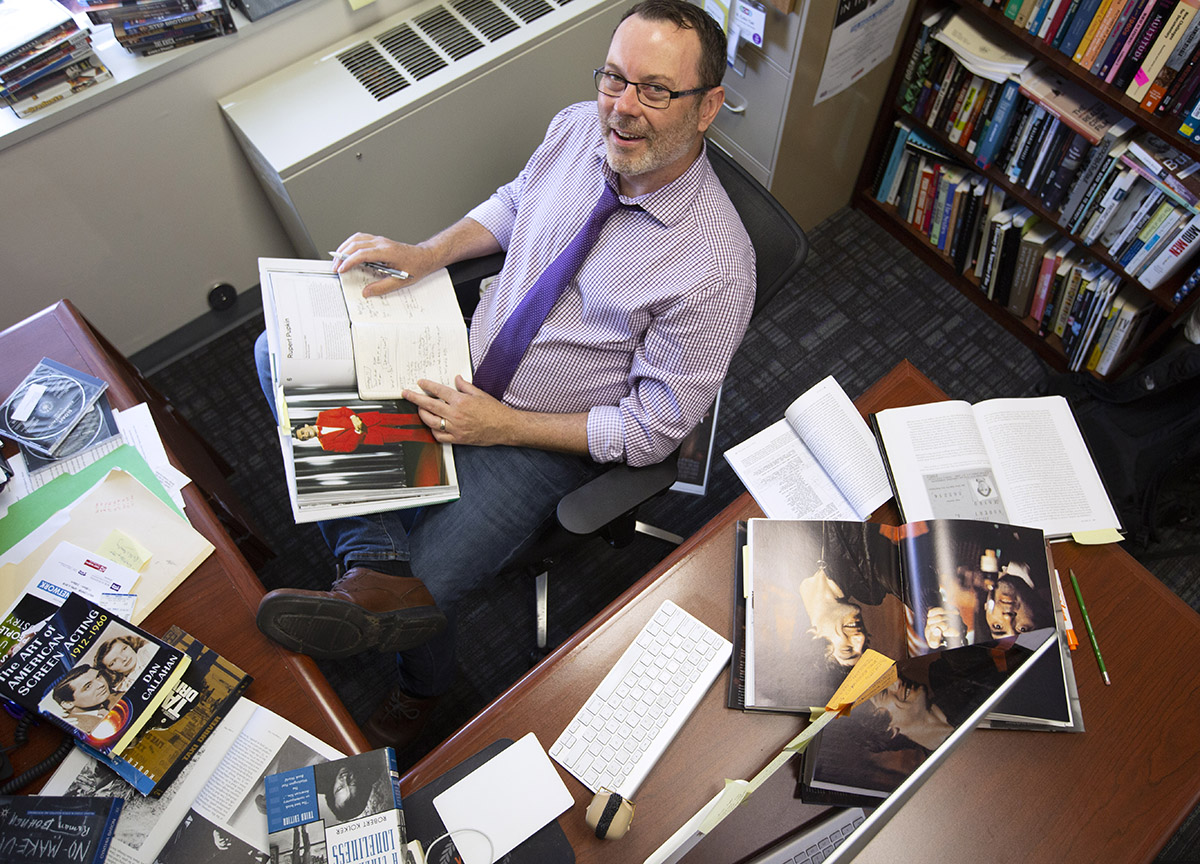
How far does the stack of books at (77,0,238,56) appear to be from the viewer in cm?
169

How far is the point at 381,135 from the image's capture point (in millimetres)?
1920

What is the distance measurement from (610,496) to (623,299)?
0.38 metres

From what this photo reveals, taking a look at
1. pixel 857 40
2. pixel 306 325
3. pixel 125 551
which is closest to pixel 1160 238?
pixel 857 40

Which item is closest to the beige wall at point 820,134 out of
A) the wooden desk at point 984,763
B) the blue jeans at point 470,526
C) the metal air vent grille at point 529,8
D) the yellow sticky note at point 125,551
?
the metal air vent grille at point 529,8

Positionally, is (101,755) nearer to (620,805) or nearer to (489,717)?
(489,717)

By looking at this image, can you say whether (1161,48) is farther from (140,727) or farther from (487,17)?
(140,727)

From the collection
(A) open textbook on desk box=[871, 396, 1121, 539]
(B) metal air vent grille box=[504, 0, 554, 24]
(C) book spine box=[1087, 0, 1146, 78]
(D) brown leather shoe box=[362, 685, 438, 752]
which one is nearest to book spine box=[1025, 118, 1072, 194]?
(C) book spine box=[1087, 0, 1146, 78]

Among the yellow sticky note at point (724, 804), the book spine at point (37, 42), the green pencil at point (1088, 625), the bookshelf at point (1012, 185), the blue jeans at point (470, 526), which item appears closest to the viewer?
the yellow sticky note at point (724, 804)

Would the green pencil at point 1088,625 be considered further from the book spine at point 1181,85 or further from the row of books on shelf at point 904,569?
the book spine at point 1181,85

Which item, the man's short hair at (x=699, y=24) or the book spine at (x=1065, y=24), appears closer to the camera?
the man's short hair at (x=699, y=24)

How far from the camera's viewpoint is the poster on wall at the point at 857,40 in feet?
6.52

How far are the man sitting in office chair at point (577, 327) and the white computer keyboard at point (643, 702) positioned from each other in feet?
1.18

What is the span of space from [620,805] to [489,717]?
A: 9.0 inches

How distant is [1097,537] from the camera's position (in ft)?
4.14
